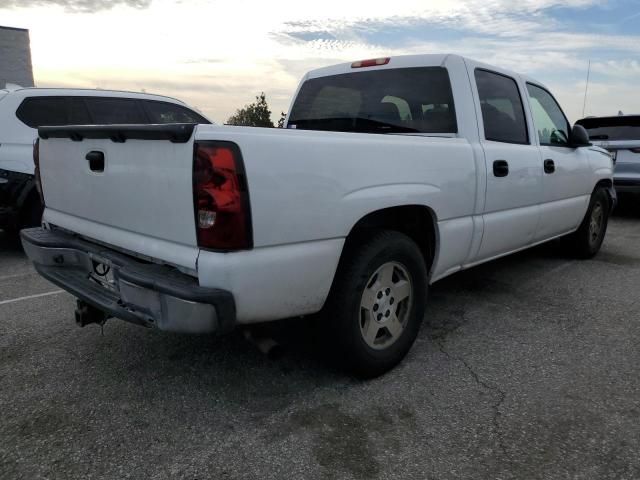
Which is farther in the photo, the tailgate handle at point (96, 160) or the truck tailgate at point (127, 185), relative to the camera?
the tailgate handle at point (96, 160)

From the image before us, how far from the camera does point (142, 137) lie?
2242 millimetres

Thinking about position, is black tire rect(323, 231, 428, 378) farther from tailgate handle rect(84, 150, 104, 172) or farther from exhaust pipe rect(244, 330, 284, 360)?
tailgate handle rect(84, 150, 104, 172)

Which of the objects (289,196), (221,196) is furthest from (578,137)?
(221,196)

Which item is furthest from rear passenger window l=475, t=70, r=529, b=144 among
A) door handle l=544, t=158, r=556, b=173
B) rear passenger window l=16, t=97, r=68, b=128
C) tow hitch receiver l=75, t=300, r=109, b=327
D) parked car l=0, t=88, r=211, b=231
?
rear passenger window l=16, t=97, r=68, b=128

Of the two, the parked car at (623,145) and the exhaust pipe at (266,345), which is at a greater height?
the parked car at (623,145)

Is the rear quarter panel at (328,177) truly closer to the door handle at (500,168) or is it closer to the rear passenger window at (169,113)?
the door handle at (500,168)

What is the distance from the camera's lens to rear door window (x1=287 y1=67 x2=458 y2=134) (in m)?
3.44

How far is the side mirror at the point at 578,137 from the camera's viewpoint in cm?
453

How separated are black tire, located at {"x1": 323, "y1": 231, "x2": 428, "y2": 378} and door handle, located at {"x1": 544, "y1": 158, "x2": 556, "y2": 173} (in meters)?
1.87

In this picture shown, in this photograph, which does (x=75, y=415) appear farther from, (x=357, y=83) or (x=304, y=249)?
(x=357, y=83)

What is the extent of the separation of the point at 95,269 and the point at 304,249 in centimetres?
112

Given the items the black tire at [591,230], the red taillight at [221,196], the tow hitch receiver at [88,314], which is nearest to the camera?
the red taillight at [221,196]

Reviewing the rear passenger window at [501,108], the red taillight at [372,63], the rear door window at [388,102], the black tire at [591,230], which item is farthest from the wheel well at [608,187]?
the red taillight at [372,63]

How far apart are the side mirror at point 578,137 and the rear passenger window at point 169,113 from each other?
449 centimetres
